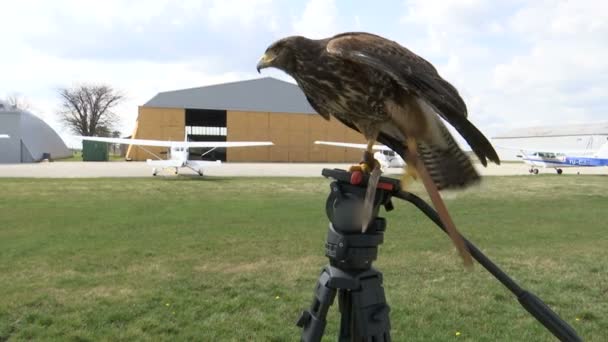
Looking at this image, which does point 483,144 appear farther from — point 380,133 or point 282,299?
point 282,299

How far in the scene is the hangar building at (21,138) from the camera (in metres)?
41.9

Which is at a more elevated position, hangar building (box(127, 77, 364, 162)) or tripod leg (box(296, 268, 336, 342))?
hangar building (box(127, 77, 364, 162))

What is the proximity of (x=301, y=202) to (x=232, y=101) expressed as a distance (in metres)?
32.0

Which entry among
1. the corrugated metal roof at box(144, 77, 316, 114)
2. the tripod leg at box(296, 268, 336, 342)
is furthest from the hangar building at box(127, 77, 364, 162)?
the tripod leg at box(296, 268, 336, 342)

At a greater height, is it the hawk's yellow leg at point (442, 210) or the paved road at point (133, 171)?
the hawk's yellow leg at point (442, 210)

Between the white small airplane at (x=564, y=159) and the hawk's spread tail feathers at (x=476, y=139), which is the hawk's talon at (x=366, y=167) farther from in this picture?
the white small airplane at (x=564, y=159)

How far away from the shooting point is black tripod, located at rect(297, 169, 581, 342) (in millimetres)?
1371

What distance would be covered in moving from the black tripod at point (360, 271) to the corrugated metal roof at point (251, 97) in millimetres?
41093

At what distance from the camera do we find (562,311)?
4.02 meters

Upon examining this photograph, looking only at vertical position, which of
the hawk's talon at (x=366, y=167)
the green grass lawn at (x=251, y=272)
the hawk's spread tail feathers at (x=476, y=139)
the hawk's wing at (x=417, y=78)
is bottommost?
the green grass lawn at (x=251, y=272)

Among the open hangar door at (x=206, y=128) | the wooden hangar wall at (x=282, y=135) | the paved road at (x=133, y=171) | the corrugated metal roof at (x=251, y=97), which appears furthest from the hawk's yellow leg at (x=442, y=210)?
the corrugated metal roof at (x=251, y=97)

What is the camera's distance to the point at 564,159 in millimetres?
27859

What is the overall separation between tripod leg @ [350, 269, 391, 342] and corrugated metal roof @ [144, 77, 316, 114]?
1619 inches

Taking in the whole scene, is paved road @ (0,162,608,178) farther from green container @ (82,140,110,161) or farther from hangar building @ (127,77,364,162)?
green container @ (82,140,110,161)
